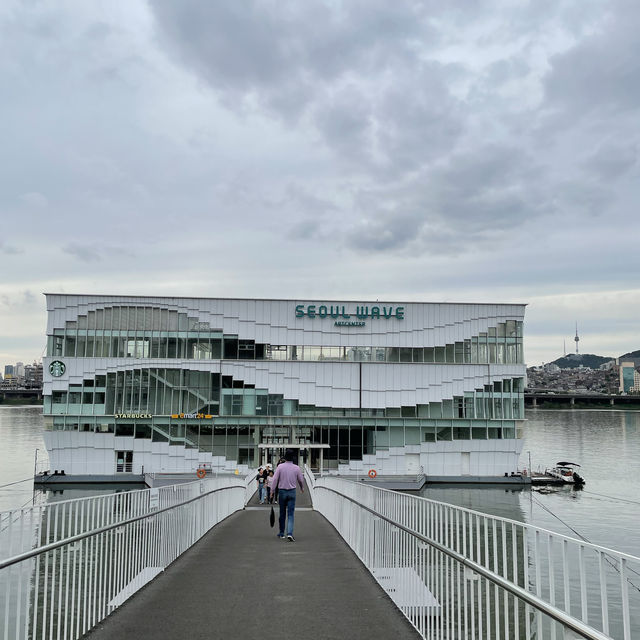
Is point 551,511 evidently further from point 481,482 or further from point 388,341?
→ point 388,341

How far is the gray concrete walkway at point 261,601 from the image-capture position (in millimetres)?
7398

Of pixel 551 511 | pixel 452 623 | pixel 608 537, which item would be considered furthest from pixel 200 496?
pixel 551 511

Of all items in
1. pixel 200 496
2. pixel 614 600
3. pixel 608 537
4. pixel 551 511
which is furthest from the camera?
pixel 551 511

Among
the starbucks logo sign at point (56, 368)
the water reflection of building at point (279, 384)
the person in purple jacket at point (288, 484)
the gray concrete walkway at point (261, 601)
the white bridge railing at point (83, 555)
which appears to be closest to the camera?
the white bridge railing at point (83, 555)

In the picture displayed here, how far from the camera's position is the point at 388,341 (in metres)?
57.5

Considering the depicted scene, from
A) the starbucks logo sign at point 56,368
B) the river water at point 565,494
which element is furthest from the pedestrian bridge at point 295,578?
the starbucks logo sign at point 56,368

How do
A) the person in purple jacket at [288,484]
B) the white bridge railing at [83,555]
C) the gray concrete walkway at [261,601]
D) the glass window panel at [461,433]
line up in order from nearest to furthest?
the white bridge railing at [83,555]
the gray concrete walkway at [261,601]
the person in purple jacket at [288,484]
the glass window panel at [461,433]

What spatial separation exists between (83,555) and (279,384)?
4879cm

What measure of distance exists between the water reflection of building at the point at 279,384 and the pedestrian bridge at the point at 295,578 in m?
44.0

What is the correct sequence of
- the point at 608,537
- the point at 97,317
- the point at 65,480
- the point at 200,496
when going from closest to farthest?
the point at 200,496 → the point at 608,537 → the point at 65,480 → the point at 97,317

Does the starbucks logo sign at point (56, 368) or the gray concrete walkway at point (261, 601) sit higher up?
the starbucks logo sign at point (56, 368)

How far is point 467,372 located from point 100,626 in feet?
172

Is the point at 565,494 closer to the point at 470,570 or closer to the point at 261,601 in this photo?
the point at 261,601

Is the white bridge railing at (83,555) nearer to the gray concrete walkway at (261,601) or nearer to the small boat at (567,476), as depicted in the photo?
the gray concrete walkway at (261,601)
